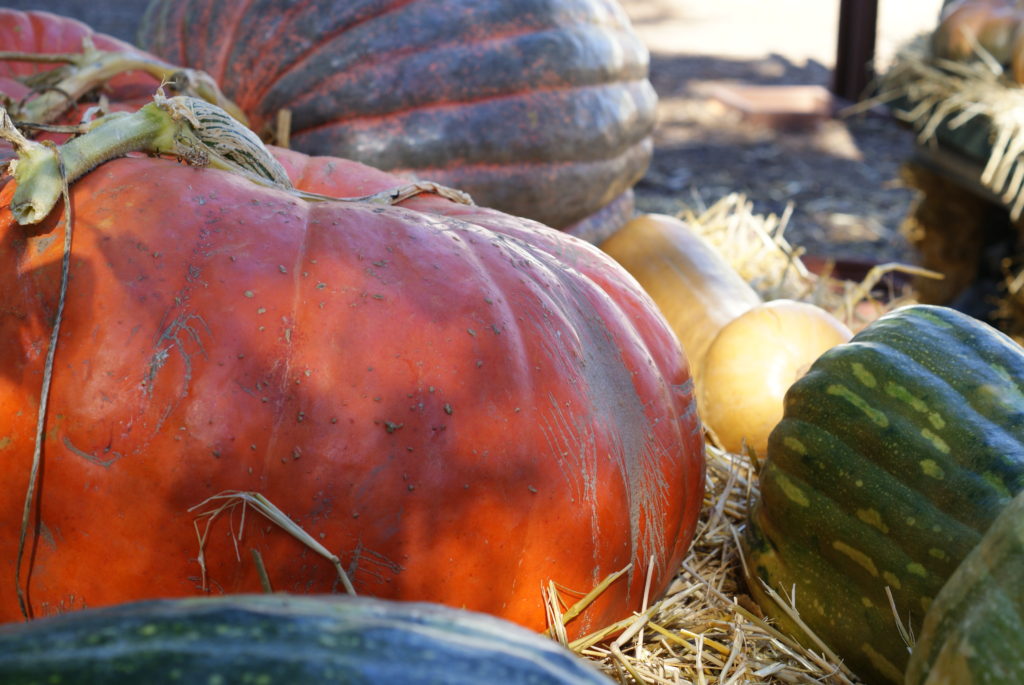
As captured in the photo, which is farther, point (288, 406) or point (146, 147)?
point (146, 147)

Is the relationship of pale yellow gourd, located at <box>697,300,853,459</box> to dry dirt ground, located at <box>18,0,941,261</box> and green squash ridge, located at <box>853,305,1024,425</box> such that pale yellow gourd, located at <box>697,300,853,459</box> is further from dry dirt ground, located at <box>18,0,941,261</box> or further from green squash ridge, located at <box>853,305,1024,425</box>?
dry dirt ground, located at <box>18,0,941,261</box>

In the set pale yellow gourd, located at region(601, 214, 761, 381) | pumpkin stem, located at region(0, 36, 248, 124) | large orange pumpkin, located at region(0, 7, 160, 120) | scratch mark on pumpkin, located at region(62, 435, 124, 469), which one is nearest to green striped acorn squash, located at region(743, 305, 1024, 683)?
pale yellow gourd, located at region(601, 214, 761, 381)

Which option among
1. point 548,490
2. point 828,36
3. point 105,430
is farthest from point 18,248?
point 828,36

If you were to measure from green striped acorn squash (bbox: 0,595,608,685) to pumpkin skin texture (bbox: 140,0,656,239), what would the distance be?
1.81m

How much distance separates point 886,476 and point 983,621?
55 centimetres

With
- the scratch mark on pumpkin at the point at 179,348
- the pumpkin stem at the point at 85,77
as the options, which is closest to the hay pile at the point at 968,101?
the pumpkin stem at the point at 85,77

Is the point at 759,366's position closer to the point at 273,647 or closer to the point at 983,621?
the point at 983,621

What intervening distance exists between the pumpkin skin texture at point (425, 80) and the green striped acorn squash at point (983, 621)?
1.80 metres

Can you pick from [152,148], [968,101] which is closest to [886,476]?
[152,148]

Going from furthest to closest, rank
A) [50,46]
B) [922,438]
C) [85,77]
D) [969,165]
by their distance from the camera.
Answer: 1. [969,165]
2. [50,46]
3. [85,77]
4. [922,438]

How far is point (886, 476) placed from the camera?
1.67m

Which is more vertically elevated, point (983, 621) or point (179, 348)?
point (179, 348)

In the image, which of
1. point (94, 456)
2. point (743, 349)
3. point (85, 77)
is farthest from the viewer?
point (743, 349)

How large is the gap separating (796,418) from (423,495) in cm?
80
